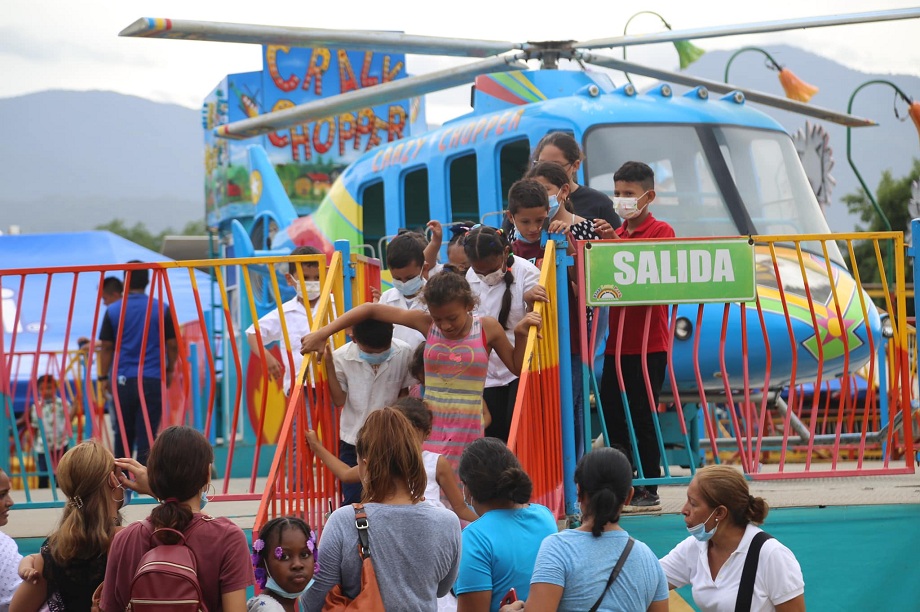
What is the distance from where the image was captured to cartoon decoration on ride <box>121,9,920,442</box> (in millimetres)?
8195

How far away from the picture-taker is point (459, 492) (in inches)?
196

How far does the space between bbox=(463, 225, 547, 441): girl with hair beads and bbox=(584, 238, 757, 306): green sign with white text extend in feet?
1.36

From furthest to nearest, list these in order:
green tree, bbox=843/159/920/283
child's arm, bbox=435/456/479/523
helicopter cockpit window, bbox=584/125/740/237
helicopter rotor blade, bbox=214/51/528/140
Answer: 1. green tree, bbox=843/159/920/283
2. helicopter rotor blade, bbox=214/51/528/140
3. helicopter cockpit window, bbox=584/125/740/237
4. child's arm, bbox=435/456/479/523

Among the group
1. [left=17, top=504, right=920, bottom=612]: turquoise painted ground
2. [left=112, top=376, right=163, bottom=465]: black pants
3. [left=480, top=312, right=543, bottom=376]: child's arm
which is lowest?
[left=17, top=504, right=920, bottom=612]: turquoise painted ground

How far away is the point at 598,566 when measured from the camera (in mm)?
3754

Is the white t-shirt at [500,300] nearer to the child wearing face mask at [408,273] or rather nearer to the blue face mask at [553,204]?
the child wearing face mask at [408,273]

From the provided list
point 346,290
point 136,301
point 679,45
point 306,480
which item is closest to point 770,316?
point 346,290

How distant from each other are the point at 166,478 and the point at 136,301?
18.4 ft

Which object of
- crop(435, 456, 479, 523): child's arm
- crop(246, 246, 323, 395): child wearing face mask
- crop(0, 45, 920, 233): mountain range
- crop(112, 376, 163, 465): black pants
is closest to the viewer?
crop(435, 456, 479, 523): child's arm

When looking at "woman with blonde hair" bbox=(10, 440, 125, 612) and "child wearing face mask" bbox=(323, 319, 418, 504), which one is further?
"child wearing face mask" bbox=(323, 319, 418, 504)

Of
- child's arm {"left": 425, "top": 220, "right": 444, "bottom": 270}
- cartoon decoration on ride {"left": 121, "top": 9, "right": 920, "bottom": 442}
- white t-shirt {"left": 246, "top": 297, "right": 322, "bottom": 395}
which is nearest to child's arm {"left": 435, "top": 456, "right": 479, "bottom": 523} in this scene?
child's arm {"left": 425, "top": 220, "right": 444, "bottom": 270}

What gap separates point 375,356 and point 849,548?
2.72 meters

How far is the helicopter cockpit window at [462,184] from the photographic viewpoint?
10766mm

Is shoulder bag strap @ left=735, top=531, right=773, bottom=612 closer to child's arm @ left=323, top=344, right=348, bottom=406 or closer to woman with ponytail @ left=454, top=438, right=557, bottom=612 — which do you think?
woman with ponytail @ left=454, top=438, right=557, bottom=612
